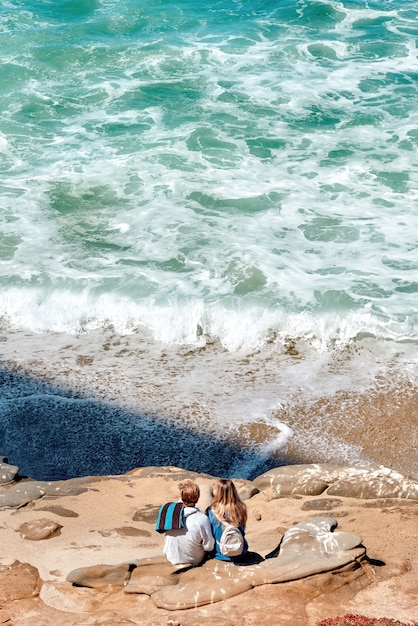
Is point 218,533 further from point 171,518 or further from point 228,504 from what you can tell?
point 171,518

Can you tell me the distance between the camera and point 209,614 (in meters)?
6.13

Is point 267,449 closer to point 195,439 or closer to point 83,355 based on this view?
point 195,439

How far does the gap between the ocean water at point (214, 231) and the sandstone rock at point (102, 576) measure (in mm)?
3186

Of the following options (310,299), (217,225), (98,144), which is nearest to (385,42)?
(98,144)

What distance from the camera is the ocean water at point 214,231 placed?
10.9 m

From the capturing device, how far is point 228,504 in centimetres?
652

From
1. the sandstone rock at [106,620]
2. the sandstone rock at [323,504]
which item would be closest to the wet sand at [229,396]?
the sandstone rock at [323,504]

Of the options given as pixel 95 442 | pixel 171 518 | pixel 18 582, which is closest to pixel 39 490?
pixel 95 442

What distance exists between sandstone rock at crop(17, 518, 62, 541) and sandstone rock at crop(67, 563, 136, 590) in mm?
995

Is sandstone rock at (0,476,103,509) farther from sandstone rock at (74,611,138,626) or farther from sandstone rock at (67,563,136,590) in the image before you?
sandstone rock at (74,611,138,626)

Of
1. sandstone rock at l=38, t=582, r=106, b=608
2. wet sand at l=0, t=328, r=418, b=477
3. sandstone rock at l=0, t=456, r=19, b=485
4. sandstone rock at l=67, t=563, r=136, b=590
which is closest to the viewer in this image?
sandstone rock at l=38, t=582, r=106, b=608

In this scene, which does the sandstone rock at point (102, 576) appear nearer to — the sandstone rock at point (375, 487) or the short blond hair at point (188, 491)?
the short blond hair at point (188, 491)

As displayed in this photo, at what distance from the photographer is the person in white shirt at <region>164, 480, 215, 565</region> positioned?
654 centimetres

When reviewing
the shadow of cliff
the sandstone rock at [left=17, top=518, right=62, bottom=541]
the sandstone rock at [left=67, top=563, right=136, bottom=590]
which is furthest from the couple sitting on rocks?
the shadow of cliff
